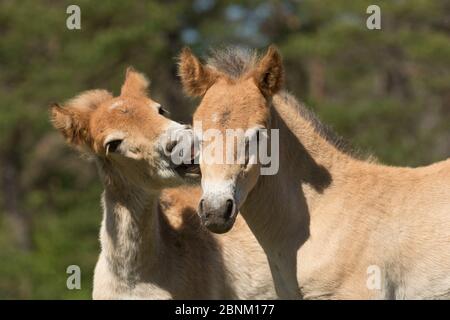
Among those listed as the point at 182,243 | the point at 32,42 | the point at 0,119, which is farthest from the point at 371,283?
the point at 32,42

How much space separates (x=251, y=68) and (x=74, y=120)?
5.40 feet

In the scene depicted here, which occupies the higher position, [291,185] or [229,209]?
[291,185]

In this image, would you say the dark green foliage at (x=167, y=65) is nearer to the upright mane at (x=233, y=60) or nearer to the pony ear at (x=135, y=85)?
the pony ear at (x=135, y=85)

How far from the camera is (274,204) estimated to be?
6523mm

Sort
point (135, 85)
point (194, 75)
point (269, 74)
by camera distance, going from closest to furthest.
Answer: point (269, 74), point (194, 75), point (135, 85)

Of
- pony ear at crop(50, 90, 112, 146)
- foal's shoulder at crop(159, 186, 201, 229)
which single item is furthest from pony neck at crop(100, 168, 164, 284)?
foal's shoulder at crop(159, 186, 201, 229)

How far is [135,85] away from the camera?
25.6 ft

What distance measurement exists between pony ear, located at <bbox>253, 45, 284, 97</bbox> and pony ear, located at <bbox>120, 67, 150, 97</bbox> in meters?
1.54

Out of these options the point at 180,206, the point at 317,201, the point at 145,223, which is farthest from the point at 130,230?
the point at 317,201

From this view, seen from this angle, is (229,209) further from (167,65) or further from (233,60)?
(167,65)

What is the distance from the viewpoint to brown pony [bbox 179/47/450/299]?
614 centimetres

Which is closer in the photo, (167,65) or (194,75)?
(194,75)

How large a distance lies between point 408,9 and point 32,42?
11061 millimetres

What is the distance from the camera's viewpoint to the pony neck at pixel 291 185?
650cm
